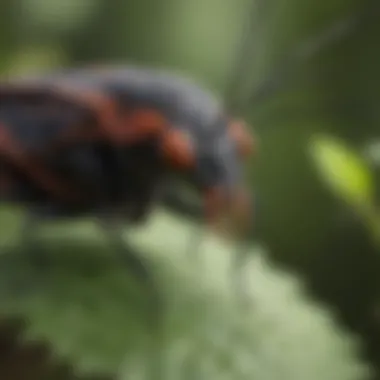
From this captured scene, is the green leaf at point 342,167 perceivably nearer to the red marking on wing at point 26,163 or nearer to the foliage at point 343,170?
the foliage at point 343,170

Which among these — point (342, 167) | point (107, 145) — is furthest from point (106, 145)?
point (342, 167)

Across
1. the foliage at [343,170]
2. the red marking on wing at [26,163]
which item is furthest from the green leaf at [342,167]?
the red marking on wing at [26,163]

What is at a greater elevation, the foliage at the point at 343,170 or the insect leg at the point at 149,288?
the foliage at the point at 343,170

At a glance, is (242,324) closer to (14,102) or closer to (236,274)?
(236,274)

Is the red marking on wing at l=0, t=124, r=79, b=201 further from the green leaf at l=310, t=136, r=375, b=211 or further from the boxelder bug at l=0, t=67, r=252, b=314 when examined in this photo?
the green leaf at l=310, t=136, r=375, b=211

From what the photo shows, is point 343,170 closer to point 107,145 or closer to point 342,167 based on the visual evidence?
point 342,167

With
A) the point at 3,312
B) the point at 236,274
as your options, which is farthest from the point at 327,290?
the point at 3,312

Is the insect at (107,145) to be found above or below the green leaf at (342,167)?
below
